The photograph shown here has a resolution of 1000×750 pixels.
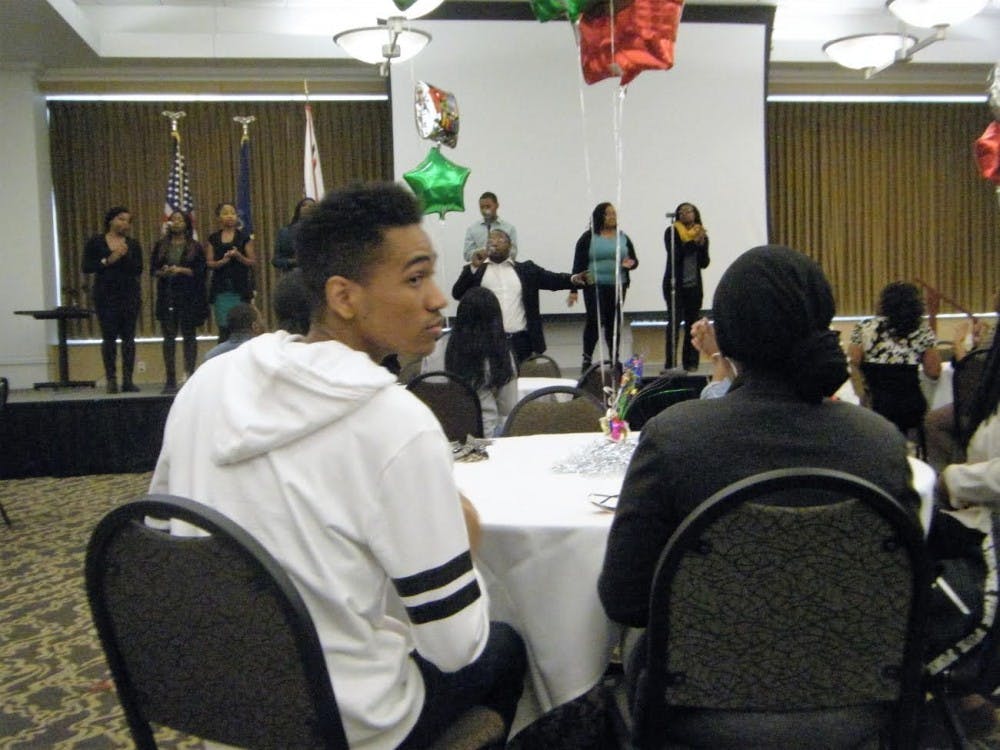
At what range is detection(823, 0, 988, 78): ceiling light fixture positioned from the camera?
20.4 ft

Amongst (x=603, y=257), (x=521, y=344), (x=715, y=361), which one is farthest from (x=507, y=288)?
(x=715, y=361)

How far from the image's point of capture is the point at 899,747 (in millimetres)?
1344

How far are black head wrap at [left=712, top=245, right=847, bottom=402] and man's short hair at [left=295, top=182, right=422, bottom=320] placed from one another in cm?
50

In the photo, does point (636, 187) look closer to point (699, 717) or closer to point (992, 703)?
point (992, 703)

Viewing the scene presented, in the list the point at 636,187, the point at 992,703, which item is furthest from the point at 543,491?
the point at 636,187

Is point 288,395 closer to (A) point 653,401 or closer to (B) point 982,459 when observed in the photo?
(B) point 982,459

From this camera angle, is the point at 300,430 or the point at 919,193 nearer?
the point at 300,430

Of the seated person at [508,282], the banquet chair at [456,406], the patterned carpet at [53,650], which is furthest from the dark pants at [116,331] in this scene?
the banquet chair at [456,406]

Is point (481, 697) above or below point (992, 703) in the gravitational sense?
above

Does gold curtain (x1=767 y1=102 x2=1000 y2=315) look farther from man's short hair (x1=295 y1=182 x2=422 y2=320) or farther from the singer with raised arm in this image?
man's short hair (x1=295 y1=182 x2=422 y2=320)

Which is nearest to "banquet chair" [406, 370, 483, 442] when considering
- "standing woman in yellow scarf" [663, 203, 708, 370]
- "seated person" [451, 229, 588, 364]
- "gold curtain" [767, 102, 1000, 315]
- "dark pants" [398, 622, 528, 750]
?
"dark pants" [398, 622, 528, 750]

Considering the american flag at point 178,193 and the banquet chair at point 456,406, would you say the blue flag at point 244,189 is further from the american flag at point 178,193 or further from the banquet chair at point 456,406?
the banquet chair at point 456,406

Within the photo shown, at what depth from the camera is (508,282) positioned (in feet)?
23.3

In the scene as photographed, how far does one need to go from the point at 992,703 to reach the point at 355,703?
1719mm
